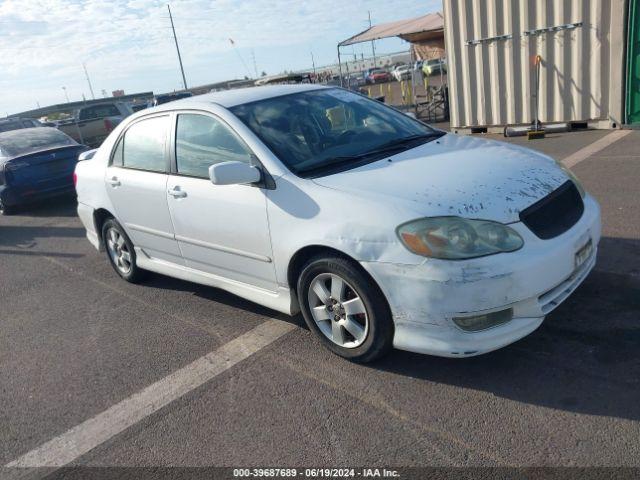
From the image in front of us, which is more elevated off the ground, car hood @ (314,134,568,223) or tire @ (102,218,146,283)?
car hood @ (314,134,568,223)

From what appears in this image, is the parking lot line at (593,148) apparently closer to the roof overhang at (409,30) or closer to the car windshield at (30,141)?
the roof overhang at (409,30)

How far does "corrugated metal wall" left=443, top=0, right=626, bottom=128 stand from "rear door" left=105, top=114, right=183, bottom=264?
8.19 meters

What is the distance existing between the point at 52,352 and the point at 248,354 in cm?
161

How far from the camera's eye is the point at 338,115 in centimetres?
446

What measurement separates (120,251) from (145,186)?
45.0 inches

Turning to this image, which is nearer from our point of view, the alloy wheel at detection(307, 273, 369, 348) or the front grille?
the front grille

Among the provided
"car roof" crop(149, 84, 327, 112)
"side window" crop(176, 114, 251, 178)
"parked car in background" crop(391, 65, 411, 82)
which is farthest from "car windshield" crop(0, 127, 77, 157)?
"parked car in background" crop(391, 65, 411, 82)

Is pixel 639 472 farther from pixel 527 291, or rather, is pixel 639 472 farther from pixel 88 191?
pixel 88 191

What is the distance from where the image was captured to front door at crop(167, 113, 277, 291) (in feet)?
12.8

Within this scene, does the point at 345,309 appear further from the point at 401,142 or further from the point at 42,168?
the point at 42,168

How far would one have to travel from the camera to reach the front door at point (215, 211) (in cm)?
389

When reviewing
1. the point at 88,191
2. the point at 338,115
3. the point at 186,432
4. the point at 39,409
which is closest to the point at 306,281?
the point at 186,432

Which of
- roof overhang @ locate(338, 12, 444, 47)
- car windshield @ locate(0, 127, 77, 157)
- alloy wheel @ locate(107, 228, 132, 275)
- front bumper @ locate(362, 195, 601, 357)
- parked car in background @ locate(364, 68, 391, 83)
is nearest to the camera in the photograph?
front bumper @ locate(362, 195, 601, 357)

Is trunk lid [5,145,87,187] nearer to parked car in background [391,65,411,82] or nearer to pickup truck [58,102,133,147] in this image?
pickup truck [58,102,133,147]
